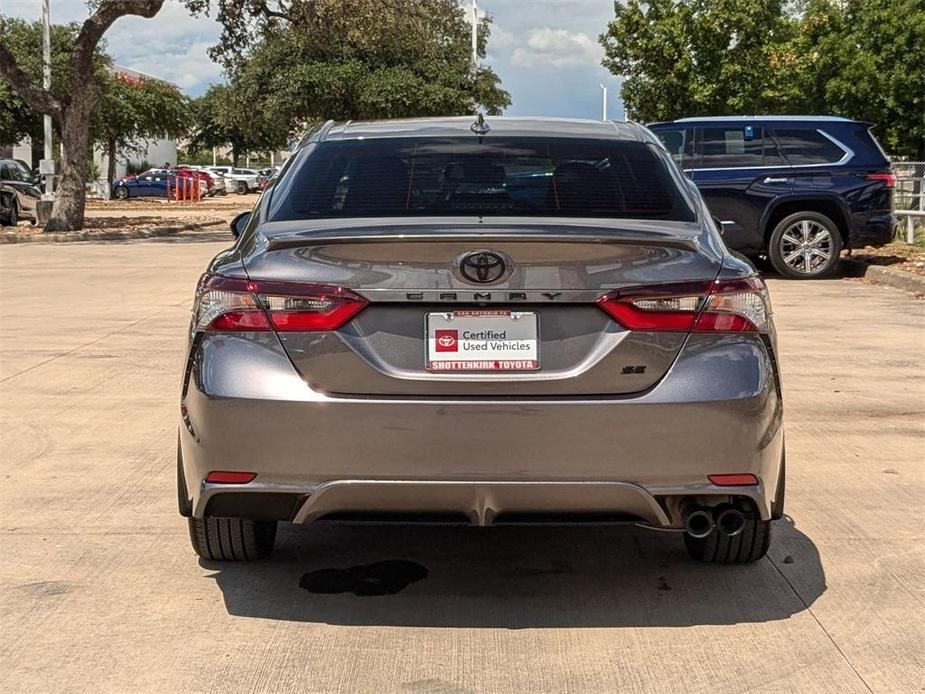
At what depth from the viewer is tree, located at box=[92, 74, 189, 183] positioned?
61219mm

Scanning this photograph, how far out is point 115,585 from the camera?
490 centimetres

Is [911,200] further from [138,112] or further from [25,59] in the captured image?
[138,112]

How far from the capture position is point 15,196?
103 feet

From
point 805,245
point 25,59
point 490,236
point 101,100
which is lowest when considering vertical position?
point 805,245

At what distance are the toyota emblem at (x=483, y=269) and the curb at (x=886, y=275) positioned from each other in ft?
40.3

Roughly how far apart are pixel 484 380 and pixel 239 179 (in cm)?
6865

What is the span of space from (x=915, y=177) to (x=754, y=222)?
251 inches

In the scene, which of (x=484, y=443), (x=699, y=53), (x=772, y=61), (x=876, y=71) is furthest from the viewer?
(x=876, y=71)

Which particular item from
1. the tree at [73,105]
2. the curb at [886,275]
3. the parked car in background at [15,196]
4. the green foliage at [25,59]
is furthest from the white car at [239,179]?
the curb at [886,275]

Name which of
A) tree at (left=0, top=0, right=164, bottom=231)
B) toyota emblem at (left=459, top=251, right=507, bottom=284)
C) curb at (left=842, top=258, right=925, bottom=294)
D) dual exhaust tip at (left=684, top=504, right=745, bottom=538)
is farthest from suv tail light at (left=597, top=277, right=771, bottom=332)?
tree at (left=0, top=0, right=164, bottom=231)

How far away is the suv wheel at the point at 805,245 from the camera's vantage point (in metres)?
17.0

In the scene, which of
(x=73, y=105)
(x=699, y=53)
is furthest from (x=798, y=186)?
(x=699, y=53)

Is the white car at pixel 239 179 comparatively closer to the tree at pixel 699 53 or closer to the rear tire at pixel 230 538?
the tree at pixel 699 53

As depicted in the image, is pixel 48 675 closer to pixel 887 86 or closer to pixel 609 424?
pixel 609 424
